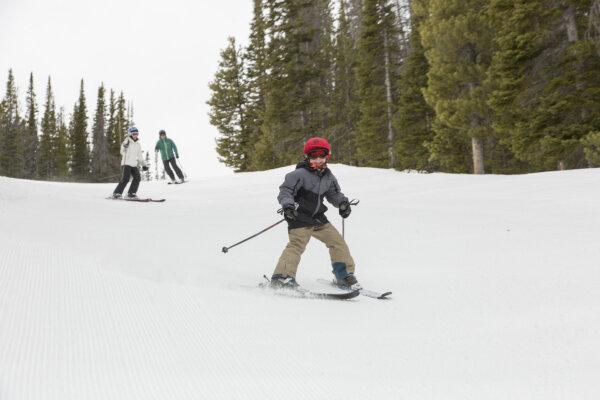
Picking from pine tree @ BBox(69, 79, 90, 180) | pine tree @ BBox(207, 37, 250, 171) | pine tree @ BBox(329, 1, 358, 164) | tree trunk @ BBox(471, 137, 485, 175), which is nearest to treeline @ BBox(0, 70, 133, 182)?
pine tree @ BBox(69, 79, 90, 180)

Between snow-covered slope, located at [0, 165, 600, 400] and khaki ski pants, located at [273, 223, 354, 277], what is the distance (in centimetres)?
40

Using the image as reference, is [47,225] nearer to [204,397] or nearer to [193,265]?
[193,265]

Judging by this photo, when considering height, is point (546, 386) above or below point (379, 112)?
below

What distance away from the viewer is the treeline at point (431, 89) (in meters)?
13.9

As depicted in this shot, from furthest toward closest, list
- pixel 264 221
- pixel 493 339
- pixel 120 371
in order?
pixel 264 221, pixel 493 339, pixel 120 371

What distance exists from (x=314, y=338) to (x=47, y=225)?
4.71m

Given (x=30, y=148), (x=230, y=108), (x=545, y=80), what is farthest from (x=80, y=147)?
(x=545, y=80)

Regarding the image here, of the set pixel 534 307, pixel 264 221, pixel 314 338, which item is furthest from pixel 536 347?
pixel 264 221

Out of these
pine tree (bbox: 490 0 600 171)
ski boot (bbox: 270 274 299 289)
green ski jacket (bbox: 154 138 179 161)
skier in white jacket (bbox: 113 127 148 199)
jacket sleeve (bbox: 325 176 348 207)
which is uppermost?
pine tree (bbox: 490 0 600 171)

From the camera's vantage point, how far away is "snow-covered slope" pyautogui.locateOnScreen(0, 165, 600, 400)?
89.4 inches

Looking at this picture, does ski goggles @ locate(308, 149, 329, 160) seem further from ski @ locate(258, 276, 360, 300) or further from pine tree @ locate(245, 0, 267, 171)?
pine tree @ locate(245, 0, 267, 171)

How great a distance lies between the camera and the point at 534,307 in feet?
12.1

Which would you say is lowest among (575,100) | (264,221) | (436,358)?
(436,358)

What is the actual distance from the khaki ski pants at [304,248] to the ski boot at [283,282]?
43 millimetres
